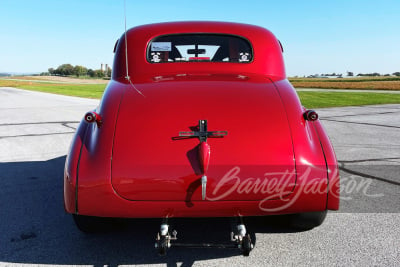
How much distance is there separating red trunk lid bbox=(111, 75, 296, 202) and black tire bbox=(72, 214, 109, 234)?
0.60 m

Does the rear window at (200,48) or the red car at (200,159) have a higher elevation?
the rear window at (200,48)

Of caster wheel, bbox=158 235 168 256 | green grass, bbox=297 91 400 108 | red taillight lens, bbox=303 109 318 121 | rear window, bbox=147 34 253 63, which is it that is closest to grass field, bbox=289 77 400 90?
green grass, bbox=297 91 400 108

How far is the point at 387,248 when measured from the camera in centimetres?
265

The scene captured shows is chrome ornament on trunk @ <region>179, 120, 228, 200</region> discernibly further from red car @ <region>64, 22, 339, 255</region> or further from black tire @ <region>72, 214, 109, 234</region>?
black tire @ <region>72, 214, 109, 234</region>

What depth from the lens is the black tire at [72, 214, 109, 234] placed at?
2631mm

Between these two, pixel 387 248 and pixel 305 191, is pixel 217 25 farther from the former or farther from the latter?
pixel 387 248

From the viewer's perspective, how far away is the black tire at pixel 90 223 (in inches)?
104

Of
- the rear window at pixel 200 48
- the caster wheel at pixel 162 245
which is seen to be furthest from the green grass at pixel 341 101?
the caster wheel at pixel 162 245

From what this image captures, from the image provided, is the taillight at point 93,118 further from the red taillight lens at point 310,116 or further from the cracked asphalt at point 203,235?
the red taillight lens at point 310,116

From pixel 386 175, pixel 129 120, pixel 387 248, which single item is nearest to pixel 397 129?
pixel 386 175

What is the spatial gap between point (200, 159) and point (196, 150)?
0.07 m

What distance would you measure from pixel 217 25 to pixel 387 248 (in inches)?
96.8

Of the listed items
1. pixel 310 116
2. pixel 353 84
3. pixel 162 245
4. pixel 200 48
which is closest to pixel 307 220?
pixel 310 116

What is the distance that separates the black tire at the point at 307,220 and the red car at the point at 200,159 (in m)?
0.03
